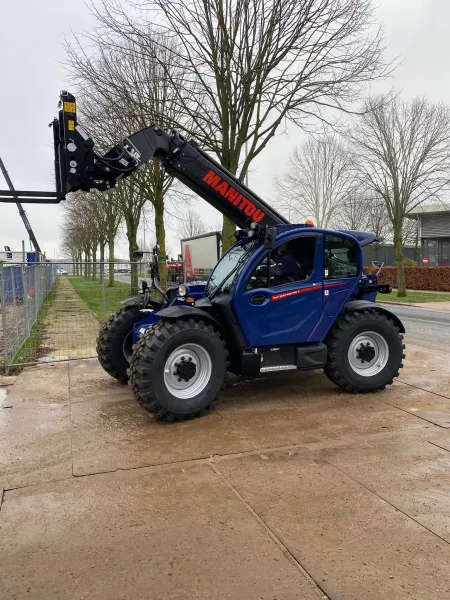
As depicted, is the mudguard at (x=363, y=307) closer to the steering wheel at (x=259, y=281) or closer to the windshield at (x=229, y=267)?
the steering wheel at (x=259, y=281)

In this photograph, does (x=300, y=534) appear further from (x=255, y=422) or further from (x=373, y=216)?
(x=373, y=216)

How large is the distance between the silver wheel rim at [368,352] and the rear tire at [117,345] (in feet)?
10.1

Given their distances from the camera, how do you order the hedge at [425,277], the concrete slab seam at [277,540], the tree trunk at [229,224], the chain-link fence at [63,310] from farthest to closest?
the hedge at [425,277] → the tree trunk at [229,224] → the chain-link fence at [63,310] → the concrete slab seam at [277,540]

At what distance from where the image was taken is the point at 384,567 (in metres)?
2.72

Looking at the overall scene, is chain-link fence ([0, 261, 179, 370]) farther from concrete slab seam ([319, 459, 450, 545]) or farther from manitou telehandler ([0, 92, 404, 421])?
concrete slab seam ([319, 459, 450, 545])

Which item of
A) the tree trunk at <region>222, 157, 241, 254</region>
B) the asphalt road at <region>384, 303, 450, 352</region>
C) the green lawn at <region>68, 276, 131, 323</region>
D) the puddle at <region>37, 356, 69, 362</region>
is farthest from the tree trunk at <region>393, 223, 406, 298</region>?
the puddle at <region>37, 356, 69, 362</region>

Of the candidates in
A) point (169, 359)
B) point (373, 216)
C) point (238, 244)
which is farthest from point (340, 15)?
point (373, 216)

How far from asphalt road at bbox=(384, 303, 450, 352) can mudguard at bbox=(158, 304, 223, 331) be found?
586cm

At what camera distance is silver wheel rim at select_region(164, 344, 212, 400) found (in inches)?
206

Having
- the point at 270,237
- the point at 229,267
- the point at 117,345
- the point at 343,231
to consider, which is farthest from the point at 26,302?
the point at 343,231

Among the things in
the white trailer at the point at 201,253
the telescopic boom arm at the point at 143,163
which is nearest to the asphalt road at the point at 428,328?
the telescopic boom arm at the point at 143,163

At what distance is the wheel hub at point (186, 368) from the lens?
17.2 feet

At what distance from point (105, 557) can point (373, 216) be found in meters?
40.2

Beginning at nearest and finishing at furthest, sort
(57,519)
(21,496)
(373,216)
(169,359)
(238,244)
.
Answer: (57,519)
(21,496)
(169,359)
(238,244)
(373,216)
